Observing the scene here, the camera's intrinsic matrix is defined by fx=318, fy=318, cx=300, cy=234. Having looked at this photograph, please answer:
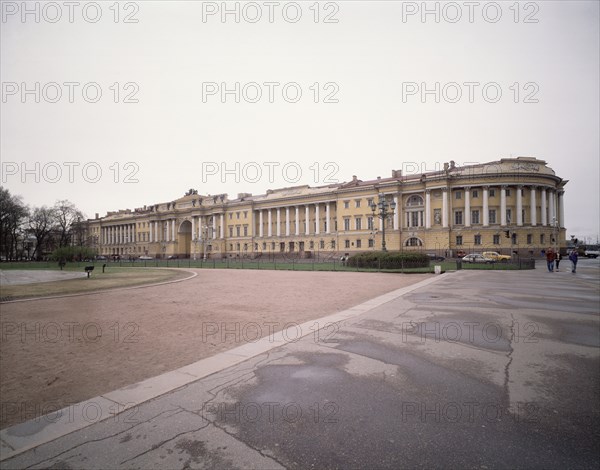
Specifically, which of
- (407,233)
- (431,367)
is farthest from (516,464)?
(407,233)

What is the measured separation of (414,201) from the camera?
68.4 m

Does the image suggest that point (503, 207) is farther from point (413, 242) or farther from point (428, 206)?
point (413, 242)

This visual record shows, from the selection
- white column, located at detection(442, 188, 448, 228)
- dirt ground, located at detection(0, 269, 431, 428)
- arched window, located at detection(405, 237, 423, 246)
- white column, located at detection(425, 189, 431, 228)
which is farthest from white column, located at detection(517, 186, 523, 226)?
dirt ground, located at detection(0, 269, 431, 428)

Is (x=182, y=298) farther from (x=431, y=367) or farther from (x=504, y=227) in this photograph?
(x=504, y=227)

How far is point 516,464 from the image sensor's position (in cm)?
291

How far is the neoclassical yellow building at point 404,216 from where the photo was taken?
61.4m

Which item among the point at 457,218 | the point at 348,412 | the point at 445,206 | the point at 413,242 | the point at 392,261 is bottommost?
the point at 392,261

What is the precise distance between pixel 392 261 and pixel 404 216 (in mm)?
39413

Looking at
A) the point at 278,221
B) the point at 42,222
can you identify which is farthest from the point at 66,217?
the point at 278,221

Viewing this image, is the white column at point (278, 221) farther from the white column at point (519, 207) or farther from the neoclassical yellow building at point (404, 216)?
the white column at point (519, 207)

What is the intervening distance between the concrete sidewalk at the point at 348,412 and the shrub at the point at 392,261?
2520cm

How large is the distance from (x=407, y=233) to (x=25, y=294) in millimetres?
63471

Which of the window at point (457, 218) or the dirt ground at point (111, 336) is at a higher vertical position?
the window at point (457, 218)

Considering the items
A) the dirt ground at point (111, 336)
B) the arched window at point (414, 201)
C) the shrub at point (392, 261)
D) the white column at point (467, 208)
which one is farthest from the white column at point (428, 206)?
the dirt ground at point (111, 336)
